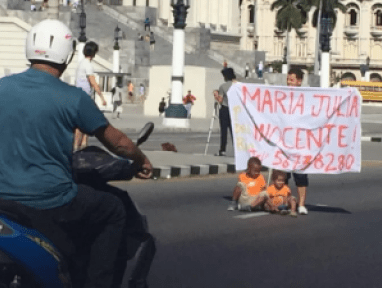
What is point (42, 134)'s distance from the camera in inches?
225

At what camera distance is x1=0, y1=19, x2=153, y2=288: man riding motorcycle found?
5684 mm

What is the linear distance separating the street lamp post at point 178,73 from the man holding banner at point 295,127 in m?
21.8

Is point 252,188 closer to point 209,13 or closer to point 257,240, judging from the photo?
point 257,240

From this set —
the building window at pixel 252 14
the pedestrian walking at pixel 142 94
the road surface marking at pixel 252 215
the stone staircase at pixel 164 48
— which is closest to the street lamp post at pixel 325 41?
the pedestrian walking at pixel 142 94

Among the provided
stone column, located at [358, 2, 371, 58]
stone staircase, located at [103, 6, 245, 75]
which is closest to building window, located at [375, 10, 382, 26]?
stone column, located at [358, 2, 371, 58]

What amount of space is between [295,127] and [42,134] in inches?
356

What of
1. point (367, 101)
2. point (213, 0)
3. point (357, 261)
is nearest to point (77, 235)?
point (357, 261)

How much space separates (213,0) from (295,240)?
3849 inches

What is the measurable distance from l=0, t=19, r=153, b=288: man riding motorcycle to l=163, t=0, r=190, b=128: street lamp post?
100ft

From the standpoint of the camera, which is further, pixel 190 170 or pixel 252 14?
pixel 252 14

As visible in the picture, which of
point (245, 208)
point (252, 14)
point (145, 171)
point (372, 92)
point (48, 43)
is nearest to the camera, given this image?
point (48, 43)

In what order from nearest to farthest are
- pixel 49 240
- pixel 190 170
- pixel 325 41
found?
pixel 49 240
pixel 190 170
pixel 325 41

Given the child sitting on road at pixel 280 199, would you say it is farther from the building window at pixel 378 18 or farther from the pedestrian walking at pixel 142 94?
the building window at pixel 378 18

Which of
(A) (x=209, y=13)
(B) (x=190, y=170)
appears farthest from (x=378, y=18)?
(B) (x=190, y=170)
